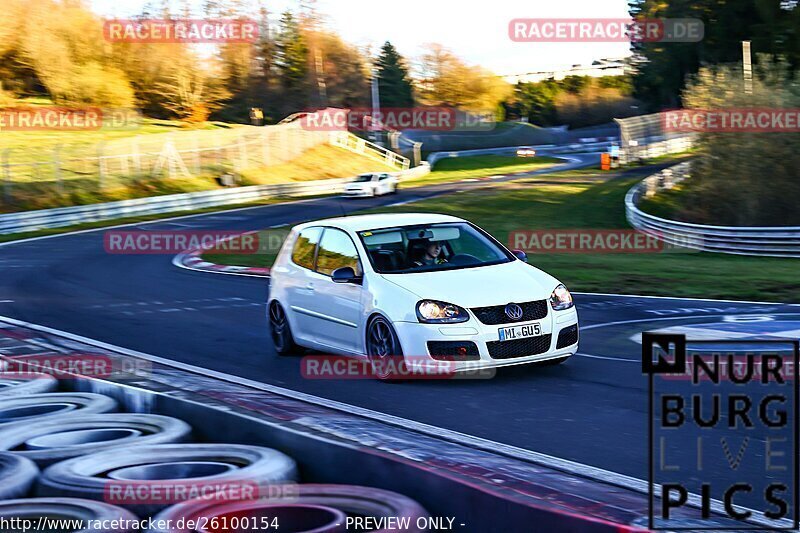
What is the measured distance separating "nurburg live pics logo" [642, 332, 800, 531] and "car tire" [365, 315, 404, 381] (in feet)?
7.44

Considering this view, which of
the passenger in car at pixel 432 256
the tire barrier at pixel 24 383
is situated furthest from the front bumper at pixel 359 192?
the tire barrier at pixel 24 383

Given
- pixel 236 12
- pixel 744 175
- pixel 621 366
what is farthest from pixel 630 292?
pixel 236 12

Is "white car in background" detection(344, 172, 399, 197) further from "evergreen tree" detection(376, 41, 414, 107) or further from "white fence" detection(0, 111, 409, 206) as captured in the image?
"evergreen tree" detection(376, 41, 414, 107)

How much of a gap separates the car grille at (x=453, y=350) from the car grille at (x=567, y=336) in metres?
0.83

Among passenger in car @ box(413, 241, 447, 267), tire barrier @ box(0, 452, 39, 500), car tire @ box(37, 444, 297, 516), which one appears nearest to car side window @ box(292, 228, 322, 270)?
passenger in car @ box(413, 241, 447, 267)

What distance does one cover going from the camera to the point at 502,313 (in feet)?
31.2

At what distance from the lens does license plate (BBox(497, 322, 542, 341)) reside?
9445 mm

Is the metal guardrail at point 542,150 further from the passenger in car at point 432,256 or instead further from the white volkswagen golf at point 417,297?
the passenger in car at point 432,256

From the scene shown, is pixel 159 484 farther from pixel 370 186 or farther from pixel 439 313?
pixel 370 186

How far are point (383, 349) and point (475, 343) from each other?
94 centimetres

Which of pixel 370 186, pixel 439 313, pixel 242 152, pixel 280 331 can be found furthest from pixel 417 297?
pixel 242 152

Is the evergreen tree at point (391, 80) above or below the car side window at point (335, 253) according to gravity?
above

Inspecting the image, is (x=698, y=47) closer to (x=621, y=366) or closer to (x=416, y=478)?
(x=621, y=366)

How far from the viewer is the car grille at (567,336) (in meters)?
9.76
